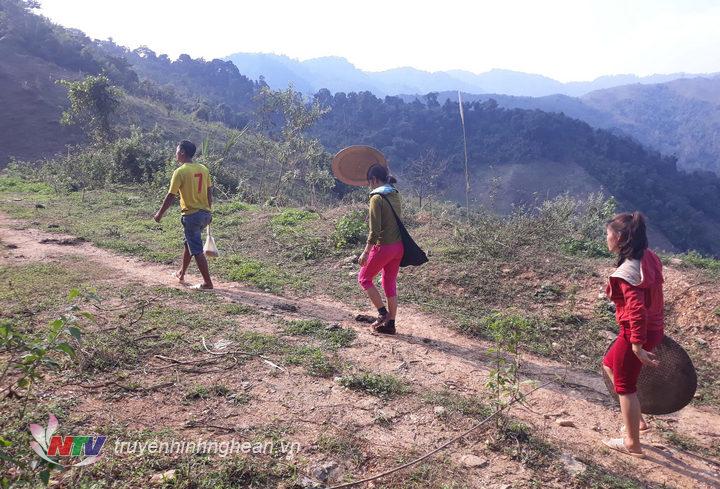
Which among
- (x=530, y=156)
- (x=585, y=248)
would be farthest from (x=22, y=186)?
(x=530, y=156)

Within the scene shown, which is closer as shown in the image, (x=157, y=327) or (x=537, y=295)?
(x=157, y=327)

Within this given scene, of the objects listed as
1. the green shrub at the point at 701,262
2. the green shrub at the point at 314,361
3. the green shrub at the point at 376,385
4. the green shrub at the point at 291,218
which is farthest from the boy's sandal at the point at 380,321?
the green shrub at the point at 291,218

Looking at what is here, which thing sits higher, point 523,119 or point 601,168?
point 523,119

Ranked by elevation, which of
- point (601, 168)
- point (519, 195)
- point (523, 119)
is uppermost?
point (523, 119)

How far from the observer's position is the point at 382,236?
4.21 meters

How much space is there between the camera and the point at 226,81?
211 feet

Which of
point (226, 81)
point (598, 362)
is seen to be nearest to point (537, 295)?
point (598, 362)

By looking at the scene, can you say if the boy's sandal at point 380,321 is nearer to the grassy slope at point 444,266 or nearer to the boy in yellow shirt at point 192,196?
the grassy slope at point 444,266

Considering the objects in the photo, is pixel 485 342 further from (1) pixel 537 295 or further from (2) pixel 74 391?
(2) pixel 74 391

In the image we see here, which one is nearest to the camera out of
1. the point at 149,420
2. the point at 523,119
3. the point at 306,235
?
the point at 149,420

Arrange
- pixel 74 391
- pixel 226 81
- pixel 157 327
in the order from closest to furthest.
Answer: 1. pixel 74 391
2. pixel 157 327
3. pixel 226 81

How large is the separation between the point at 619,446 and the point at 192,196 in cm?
447

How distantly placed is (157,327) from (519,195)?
159ft

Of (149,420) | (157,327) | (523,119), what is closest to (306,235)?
(157,327)
